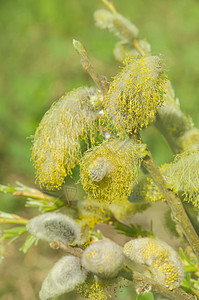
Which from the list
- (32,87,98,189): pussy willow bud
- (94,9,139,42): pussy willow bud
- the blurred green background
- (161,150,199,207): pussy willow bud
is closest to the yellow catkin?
(161,150,199,207): pussy willow bud

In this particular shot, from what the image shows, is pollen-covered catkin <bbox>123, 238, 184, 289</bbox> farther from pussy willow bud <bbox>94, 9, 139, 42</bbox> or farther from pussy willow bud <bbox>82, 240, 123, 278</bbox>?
pussy willow bud <bbox>94, 9, 139, 42</bbox>

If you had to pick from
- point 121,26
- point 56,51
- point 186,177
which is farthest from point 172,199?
point 56,51

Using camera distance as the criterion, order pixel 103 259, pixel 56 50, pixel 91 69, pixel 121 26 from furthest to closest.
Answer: pixel 56 50 < pixel 121 26 < pixel 91 69 < pixel 103 259

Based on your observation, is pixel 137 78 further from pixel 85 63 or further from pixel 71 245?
pixel 71 245

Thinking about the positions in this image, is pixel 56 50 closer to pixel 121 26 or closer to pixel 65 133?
pixel 121 26

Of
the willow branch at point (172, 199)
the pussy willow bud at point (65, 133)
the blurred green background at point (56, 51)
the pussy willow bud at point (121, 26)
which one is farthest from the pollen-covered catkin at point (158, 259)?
the blurred green background at point (56, 51)

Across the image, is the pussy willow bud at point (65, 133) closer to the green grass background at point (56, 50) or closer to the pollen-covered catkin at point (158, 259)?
the pollen-covered catkin at point (158, 259)
